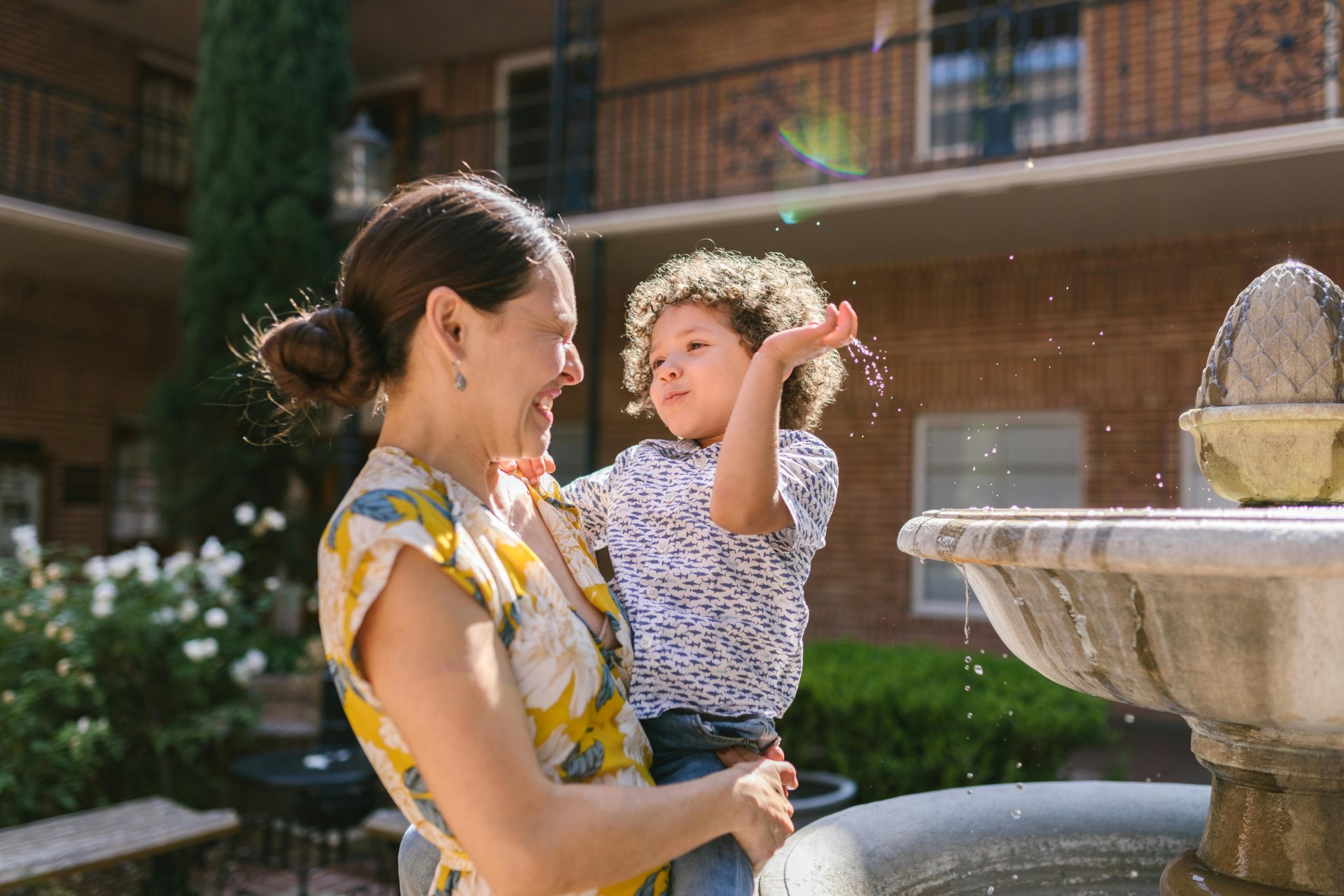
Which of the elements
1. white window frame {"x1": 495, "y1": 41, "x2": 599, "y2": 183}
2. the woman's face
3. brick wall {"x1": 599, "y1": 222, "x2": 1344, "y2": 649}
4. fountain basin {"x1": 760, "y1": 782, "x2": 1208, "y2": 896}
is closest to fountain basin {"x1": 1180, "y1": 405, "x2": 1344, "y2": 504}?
fountain basin {"x1": 760, "y1": 782, "x2": 1208, "y2": 896}

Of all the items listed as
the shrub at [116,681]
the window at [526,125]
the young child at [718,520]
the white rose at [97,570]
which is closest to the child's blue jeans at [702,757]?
the young child at [718,520]

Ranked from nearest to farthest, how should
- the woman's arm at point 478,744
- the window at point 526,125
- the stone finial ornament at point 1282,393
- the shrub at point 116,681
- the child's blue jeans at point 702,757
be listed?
the woman's arm at point 478,744 → the child's blue jeans at point 702,757 → the stone finial ornament at point 1282,393 → the shrub at point 116,681 → the window at point 526,125

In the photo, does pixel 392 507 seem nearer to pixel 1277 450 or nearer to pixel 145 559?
pixel 1277 450

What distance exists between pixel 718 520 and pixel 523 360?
1.53 ft

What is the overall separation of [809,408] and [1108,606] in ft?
2.33

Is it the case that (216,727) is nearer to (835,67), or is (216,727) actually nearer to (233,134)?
(233,134)

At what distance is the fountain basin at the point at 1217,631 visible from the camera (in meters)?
1.43

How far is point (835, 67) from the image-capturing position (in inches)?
395

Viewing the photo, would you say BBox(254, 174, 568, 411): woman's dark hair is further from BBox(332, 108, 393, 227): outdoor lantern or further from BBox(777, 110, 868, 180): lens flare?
BBox(777, 110, 868, 180): lens flare

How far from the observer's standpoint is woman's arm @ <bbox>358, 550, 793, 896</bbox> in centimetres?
102

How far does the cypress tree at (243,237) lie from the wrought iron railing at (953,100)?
152cm

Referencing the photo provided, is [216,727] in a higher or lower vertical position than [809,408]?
lower

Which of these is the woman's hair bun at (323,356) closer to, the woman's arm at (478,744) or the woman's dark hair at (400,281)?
the woman's dark hair at (400,281)

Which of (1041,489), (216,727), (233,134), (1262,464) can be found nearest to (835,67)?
(1041,489)
